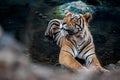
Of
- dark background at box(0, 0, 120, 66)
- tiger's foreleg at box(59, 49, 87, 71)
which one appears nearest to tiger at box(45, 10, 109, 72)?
tiger's foreleg at box(59, 49, 87, 71)

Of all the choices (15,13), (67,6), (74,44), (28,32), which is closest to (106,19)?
(67,6)

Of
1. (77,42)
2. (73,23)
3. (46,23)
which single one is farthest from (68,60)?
(46,23)

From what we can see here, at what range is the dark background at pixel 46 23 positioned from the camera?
7.64 metres

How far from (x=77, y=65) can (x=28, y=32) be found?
16.8ft

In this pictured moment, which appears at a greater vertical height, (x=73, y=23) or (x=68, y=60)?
(x=73, y=23)

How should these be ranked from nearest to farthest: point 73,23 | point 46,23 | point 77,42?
point 73,23, point 77,42, point 46,23

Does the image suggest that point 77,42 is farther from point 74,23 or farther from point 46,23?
point 46,23

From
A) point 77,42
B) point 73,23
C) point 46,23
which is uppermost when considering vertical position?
point 46,23

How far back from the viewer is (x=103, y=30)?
1075cm

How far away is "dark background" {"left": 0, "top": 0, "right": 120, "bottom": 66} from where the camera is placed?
25.1ft

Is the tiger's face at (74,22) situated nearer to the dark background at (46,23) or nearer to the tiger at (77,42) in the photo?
the tiger at (77,42)

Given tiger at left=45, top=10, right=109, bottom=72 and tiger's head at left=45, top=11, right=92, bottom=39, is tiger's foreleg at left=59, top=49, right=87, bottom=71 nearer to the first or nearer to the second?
tiger at left=45, top=10, right=109, bottom=72

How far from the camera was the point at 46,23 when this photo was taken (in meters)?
11.1

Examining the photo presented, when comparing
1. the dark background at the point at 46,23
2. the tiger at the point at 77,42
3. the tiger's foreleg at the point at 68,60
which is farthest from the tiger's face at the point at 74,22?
the dark background at the point at 46,23
